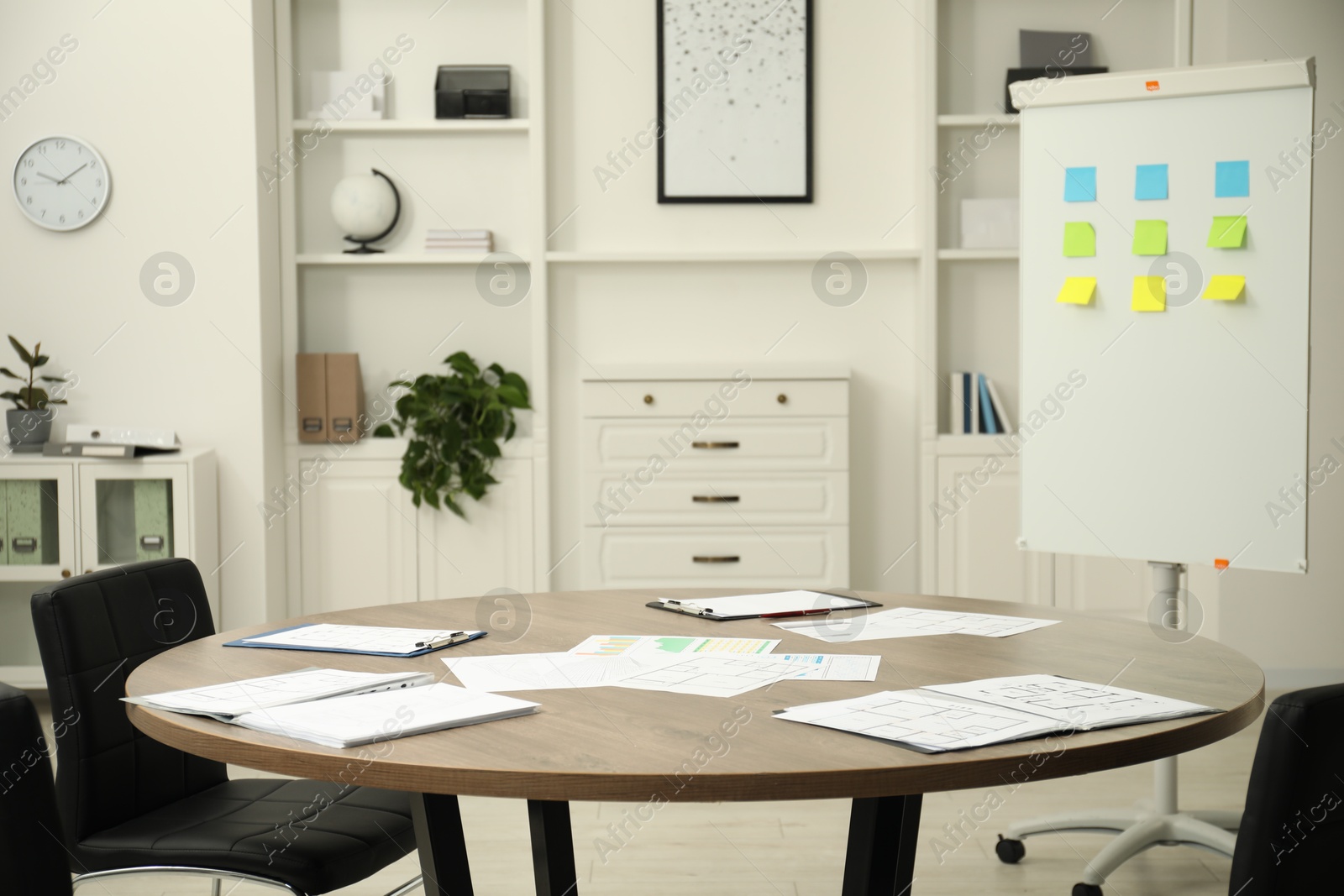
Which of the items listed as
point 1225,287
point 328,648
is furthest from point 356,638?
point 1225,287

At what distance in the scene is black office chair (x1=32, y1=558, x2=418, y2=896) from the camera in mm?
1543

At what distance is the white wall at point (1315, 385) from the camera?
3.91 metres

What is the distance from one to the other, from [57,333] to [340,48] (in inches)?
57.2

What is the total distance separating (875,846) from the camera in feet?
4.60

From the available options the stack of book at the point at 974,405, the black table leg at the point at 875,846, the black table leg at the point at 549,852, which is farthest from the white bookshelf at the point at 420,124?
the black table leg at the point at 875,846

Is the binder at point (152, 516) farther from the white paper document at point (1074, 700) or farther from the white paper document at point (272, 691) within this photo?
the white paper document at point (1074, 700)

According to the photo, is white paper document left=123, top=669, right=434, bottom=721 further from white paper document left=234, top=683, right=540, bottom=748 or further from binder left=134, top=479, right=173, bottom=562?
binder left=134, top=479, right=173, bottom=562

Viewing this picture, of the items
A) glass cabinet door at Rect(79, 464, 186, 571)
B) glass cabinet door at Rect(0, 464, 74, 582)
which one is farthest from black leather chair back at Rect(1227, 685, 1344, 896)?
glass cabinet door at Rect(0, 464, 74, 582)

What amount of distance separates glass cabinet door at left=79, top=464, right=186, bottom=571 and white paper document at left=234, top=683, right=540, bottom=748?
2.63 metres

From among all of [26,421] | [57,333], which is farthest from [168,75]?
[26,421]

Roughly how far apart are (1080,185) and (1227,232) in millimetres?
387

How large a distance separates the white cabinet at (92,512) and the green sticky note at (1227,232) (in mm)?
3081

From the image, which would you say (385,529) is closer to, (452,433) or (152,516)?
(452,433)

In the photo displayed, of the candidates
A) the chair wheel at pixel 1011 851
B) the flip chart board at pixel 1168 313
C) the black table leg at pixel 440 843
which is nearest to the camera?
the black table leg at pixel 440 843
